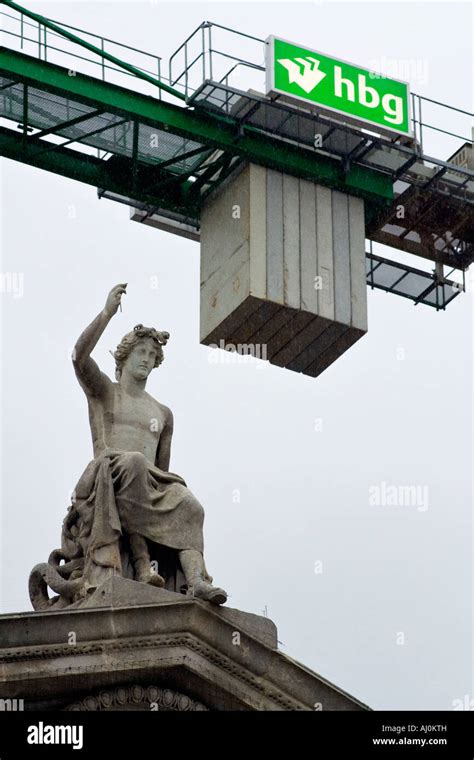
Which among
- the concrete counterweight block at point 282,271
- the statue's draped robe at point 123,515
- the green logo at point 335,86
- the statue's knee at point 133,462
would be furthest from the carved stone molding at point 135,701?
the green logo at point 335,86

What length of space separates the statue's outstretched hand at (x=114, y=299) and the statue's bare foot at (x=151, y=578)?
3.93m

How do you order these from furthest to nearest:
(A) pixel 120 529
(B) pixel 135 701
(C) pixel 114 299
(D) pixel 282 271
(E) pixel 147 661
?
(D) pixel 282 271 → (C) pixel 114 299 → (A) pixel 120 529 → (E) pixel 147 661 → (B) pixel 135 701

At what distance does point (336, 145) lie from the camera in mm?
50562

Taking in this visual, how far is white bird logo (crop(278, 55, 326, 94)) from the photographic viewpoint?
Result: 4909 centimetres

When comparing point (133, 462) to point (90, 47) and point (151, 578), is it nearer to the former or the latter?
point (151, 578)

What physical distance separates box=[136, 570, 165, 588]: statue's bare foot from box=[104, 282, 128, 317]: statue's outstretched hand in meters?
3.93

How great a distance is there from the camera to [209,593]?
107ft

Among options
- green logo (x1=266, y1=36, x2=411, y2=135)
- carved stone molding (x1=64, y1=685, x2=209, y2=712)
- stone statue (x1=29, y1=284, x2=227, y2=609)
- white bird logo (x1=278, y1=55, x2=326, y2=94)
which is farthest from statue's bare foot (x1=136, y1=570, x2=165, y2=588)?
white bird logo (x1=278, y1=55, x2=326, y2=94)

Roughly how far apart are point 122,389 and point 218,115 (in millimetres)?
13814

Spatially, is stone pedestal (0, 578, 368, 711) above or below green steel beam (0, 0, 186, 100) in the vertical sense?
below

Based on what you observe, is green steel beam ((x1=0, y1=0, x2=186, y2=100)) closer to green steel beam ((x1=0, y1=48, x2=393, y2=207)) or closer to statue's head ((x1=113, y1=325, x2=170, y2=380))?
green steel beam ((x1=0, y1=48, x2=393, y2=207))

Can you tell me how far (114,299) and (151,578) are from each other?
431 cm

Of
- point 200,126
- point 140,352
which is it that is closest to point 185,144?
point 200,126
